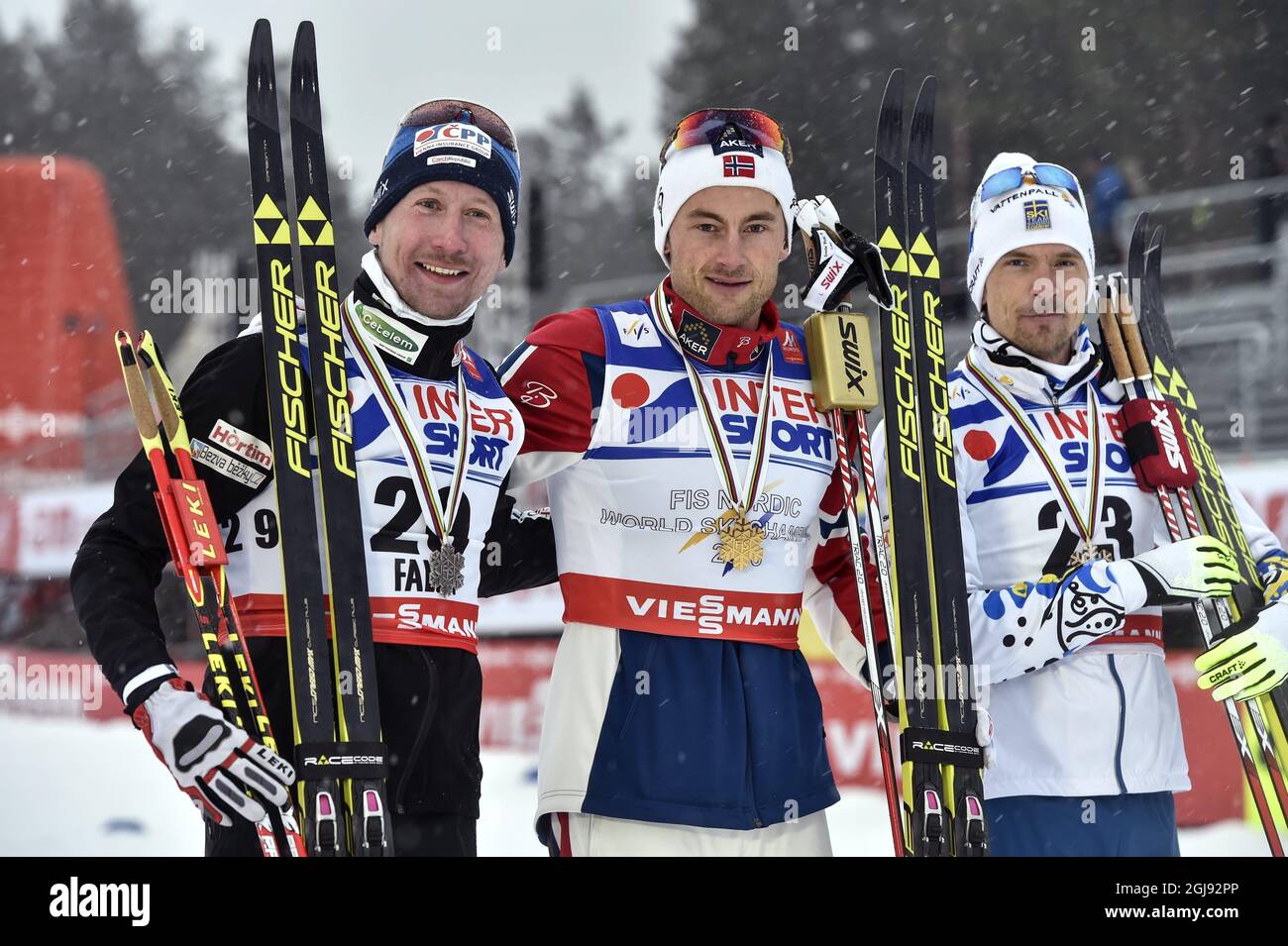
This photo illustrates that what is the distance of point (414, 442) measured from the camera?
3.24 m

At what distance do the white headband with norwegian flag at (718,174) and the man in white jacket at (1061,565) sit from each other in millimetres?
723

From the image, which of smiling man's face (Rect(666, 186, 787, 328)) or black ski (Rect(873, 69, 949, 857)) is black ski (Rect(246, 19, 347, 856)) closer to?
smiling man's face (Rect(666, 186, 787, 328))

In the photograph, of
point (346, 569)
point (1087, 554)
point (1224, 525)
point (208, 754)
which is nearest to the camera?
point (208, 754)

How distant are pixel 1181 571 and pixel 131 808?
265 inches

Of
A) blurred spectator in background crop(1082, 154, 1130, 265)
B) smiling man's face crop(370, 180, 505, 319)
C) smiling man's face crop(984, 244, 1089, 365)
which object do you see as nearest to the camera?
smiling man's face crop(370, 180, 505, 319)

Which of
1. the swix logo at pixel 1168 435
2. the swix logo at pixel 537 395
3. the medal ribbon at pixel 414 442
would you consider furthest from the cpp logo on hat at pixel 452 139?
the swix logo at pixel 1168 435

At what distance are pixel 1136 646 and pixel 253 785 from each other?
221cm

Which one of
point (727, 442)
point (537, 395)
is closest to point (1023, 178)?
point (727, 442)

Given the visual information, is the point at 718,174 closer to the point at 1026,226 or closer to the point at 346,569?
the point at 1026,226

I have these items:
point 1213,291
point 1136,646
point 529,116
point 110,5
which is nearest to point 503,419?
point 1136,646

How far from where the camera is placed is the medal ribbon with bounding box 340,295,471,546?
3.23 m

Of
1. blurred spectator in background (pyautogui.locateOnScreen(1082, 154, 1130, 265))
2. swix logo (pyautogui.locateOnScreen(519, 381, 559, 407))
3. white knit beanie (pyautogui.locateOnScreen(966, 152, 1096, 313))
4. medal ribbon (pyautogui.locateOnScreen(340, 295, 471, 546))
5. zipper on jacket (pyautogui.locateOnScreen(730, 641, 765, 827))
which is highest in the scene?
blurred spectator in background (pyautogui.locateOnScreen(1082, 154, 1130, 265))

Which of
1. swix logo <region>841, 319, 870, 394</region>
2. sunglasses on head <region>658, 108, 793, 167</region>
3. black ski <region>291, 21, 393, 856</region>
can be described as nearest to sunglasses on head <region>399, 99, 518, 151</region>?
black ski <region>291, 21, 393, 856</region>

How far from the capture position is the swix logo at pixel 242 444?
3178 mm
